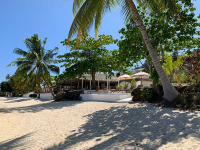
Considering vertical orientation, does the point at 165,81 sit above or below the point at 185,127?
above

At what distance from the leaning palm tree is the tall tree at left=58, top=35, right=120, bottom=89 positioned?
28.9ft

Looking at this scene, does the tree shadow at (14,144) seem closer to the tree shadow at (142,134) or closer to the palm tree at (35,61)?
the tree shadow at (142,134)

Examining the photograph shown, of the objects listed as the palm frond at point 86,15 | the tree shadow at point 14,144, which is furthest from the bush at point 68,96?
the tree shadow at point 14,144

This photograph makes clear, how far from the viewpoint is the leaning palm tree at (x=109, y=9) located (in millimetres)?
8164

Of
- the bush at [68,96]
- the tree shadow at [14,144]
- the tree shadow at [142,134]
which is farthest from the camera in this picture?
the bush at [68,96]

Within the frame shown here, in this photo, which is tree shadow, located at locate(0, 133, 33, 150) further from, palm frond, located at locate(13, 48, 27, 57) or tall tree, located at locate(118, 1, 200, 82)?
palm frond, located at locate(13, 48, 27, 57)

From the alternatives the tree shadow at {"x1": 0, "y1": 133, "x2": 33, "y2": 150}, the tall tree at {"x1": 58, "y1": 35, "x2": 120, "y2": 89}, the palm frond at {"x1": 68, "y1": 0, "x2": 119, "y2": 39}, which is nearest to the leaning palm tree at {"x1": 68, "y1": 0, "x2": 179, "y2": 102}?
the palm frond at {"x1": 68, "y1": 0, "x2": 119, "y2": 39}

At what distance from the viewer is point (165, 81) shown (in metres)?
8.80

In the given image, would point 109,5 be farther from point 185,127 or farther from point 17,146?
point 17,146

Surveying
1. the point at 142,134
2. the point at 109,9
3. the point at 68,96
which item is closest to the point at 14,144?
the point at 142,134

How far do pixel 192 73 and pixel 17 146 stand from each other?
14.5 meters

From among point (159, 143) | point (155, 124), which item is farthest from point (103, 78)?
point (159, 143)

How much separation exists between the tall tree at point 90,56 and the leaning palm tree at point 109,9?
8804 millimetres

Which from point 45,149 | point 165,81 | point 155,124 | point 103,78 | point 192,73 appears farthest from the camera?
point 103,78
